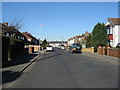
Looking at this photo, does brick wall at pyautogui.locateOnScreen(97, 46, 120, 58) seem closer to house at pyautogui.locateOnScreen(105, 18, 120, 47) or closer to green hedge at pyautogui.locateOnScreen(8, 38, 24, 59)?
house at pyautogui.locateOnScreen(105, 18, 120, 47)

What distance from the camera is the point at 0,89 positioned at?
655 centimetres

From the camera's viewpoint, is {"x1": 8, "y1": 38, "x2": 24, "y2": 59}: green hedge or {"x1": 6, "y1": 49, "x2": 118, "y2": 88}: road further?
{"x1": 8, "y1": 38, "x2": 24, "y2": 59}: green hedge

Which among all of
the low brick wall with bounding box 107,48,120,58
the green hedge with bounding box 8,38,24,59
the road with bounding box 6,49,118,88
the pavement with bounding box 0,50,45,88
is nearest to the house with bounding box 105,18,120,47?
the low brick wall with bounding box 107,48,120,58

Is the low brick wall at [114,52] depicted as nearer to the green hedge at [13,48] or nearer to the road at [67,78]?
the road at [67,78]

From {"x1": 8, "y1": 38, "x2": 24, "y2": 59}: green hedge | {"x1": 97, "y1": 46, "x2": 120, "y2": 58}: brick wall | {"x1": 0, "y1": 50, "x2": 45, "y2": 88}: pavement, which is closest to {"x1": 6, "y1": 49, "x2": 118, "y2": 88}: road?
{"x1": 0, "y1": 50, "x2": 45, "y2": 88}: pavement

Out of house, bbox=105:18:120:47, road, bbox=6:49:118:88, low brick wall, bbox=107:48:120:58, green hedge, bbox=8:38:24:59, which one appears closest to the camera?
road, bbox=6:49:118:88

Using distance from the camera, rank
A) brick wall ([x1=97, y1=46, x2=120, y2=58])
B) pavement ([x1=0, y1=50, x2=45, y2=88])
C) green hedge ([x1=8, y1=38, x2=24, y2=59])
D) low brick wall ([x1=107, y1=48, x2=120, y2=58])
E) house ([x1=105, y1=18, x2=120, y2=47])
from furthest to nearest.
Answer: house ([x1=105, y1=18, x2=120, y2=47]), brick wall ([x1=97, y1=46, x2=120, y2=58]), low brick wall ([x1=107, y1=48, x2=120, y2=58]), green hedge ([x1=8, y1=38, x2=24, y2=59]), pavement ([x1=0, y1=50, x2=45, y2=88])

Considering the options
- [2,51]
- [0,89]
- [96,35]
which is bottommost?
[0,89]

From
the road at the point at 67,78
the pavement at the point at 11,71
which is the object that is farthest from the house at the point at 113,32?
the pavement at the point at 11,71

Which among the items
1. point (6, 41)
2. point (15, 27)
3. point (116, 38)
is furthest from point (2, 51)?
point (116, 38)

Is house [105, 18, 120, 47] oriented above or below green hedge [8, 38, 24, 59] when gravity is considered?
above

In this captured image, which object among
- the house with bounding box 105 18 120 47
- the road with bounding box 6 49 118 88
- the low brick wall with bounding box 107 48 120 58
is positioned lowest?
the road with bounding box 6 49 118 88

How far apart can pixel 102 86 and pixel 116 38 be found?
33101 millimetres

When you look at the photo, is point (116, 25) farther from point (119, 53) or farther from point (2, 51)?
point (2, 51)
